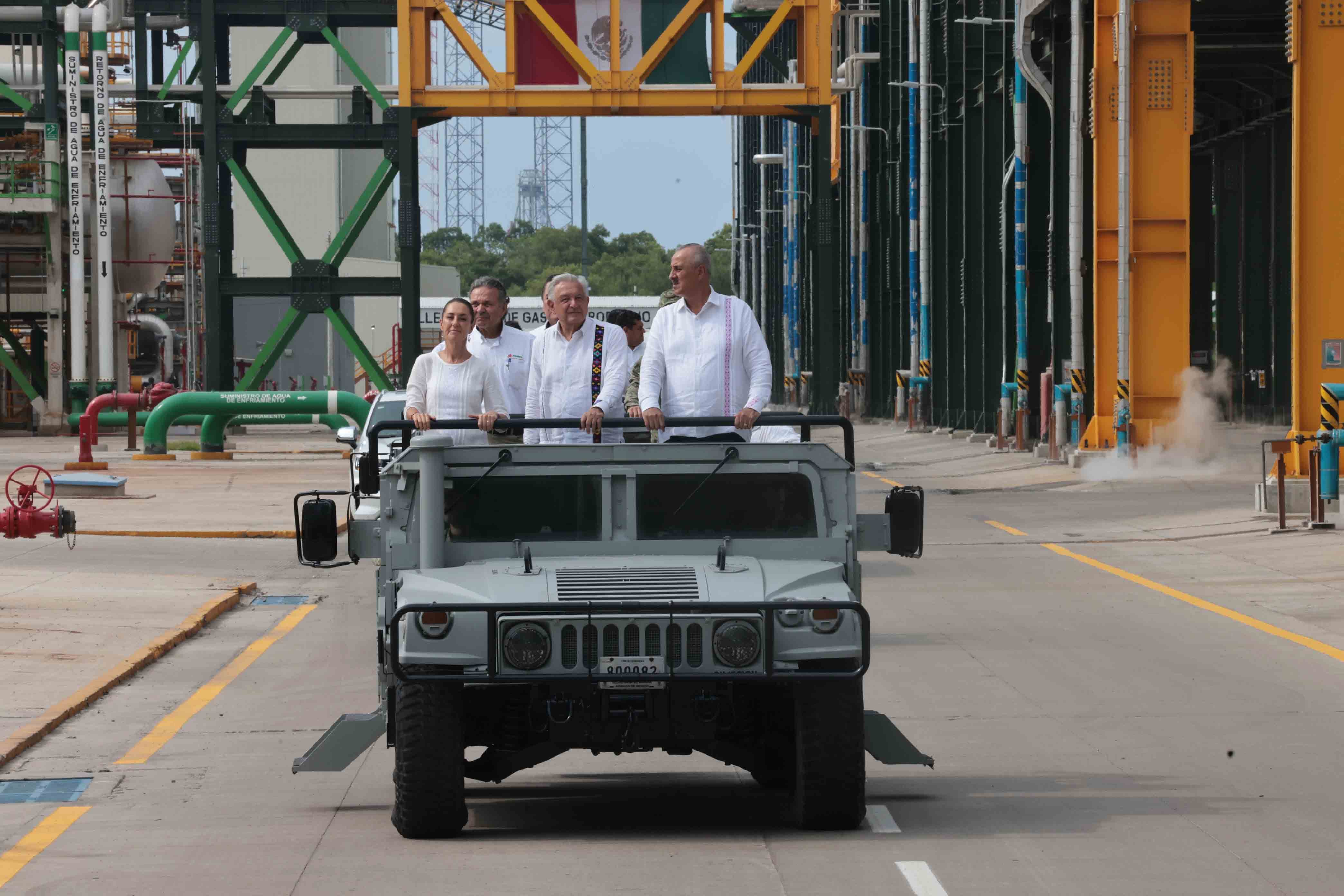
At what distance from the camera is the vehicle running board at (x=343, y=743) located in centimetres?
821

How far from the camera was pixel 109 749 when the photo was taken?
1024 cm

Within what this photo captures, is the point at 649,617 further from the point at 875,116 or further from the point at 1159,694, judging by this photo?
the point at 875,116

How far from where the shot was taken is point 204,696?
12.1 meters

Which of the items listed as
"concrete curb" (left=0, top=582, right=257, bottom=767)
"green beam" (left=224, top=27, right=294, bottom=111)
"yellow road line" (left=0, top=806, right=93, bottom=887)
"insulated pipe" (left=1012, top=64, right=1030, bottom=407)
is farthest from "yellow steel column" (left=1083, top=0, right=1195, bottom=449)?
"yellow road line" (left=0, top=806, right=93, bottom=887)

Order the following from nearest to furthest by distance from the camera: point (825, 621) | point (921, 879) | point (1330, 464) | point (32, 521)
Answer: point (921, 879) → point (825, 621) → point (32, 521) → point (1330, 464)

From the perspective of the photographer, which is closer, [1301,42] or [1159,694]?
[1159,694]

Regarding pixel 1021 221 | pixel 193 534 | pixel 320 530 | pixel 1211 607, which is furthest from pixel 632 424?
pixel 1021 221

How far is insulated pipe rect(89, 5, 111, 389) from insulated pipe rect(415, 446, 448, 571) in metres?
48.0

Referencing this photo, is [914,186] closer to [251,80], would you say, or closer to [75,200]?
[251,80]

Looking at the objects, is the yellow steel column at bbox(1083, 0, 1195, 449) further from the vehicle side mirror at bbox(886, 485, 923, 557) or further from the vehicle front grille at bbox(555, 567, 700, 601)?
the vehicle front grille at bbox(555, 567, 700, 601)

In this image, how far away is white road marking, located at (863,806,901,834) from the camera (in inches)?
309

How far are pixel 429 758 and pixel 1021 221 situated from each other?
35928mm

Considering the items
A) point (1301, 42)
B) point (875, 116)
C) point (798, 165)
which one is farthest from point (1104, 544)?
point (798, 165)

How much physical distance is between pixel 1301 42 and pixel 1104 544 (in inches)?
278
